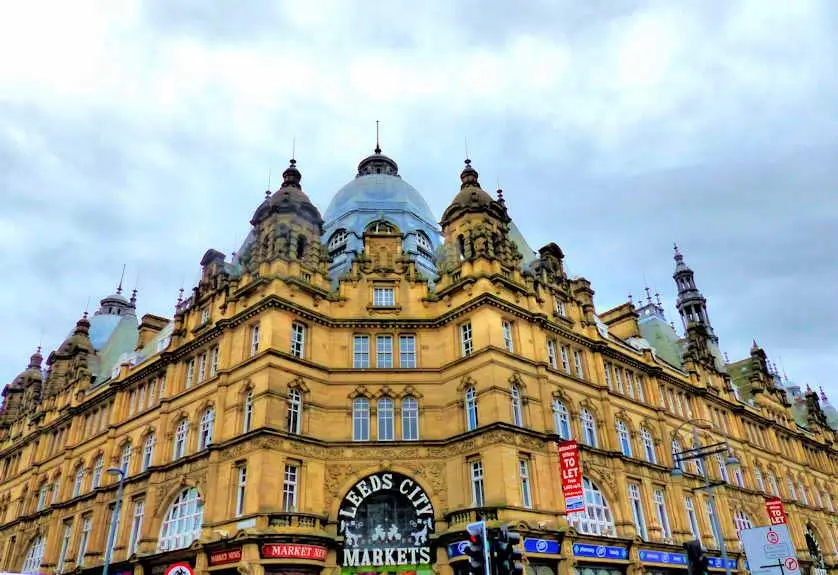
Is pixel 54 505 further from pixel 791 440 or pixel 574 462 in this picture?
pixel 791 440

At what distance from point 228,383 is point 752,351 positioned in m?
54.5

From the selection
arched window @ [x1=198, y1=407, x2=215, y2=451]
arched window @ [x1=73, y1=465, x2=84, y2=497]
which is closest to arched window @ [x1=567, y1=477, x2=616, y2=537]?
arched window @ [x1=198, y1=407, x2=215, y2=451]

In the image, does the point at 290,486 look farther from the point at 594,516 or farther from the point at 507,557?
the point at 507,557

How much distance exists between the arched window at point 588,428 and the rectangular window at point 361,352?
523 inches

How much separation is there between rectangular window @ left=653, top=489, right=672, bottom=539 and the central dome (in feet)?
81.1

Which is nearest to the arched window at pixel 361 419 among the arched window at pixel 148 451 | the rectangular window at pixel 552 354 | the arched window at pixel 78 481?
the rectangular window at pixel 552 354

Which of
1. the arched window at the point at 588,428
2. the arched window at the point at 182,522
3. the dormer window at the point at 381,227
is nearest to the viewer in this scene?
the arched window at the point at 182,522

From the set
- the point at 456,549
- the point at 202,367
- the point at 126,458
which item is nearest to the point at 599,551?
the point at 456,549

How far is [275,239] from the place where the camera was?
130ft

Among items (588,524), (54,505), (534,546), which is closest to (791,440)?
(588,524)

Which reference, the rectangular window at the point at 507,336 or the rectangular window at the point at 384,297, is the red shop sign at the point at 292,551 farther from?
the rectangular window at the point at 507,336

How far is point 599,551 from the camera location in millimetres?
34344

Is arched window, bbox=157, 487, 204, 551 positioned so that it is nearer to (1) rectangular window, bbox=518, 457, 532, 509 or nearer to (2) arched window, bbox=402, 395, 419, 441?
(2) arched window, bbox=402, 395, 419, 441

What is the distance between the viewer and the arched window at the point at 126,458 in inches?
1672
